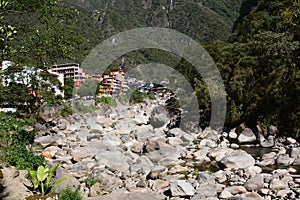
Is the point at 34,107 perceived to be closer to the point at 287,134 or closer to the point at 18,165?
the point at 18,165

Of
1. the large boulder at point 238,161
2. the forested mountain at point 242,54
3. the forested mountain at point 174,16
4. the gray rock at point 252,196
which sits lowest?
the gray rock at point 252,196

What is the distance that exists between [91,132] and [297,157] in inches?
464

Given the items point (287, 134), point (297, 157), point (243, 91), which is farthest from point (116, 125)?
point (297, 157)

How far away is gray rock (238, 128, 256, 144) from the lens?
55.4 feet

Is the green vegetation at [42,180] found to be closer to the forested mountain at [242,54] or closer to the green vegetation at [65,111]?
the forested mountain at [242,54]

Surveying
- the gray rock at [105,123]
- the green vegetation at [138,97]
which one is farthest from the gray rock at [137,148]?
the green vegetation at [138,97]

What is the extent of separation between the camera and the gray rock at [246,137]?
16.9 metres

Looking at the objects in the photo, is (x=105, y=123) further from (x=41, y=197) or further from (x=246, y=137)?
(x=41, y=197)

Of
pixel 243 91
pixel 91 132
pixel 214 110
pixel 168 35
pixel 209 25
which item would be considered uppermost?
pixel 209 25

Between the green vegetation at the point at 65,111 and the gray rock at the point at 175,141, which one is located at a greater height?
the green vegetation at the point at 65,111

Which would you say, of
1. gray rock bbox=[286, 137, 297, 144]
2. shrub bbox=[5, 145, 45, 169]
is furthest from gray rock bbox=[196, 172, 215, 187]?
gray rock bbox=[286, 137, 297, 144]

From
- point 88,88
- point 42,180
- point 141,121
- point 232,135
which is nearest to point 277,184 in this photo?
point 42,180

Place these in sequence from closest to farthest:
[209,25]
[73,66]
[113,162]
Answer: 1. [113,162]
2. [73,66]
3. [209,25]

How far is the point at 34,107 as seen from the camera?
22.8 m
